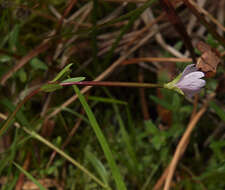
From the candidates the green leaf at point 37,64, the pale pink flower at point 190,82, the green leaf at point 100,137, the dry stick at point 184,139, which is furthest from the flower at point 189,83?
the green leaf at point 37,64

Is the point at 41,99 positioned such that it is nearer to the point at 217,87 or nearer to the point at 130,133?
the point at 130,133

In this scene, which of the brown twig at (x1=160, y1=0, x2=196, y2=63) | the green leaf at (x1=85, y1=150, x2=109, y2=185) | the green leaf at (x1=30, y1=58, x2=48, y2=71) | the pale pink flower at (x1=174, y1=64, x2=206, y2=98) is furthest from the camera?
the green leaf at (x1=30, y1=58, x2=48, y2=71)

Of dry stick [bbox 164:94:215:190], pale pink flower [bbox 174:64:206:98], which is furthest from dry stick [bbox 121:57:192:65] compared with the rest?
pale pink flower [bbox 174:64:206:98]

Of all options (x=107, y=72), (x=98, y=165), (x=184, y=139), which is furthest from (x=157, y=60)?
(x=98, y=165)

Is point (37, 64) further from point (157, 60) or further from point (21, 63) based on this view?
point (157, 60)

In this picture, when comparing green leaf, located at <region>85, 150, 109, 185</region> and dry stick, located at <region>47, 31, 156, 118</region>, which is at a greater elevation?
dry stick, located at <region>47, 31, 156, 118</region>

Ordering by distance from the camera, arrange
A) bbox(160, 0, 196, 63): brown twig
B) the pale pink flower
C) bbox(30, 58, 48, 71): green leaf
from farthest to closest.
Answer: bbox(30, 58, 48, 71): green leaf < bbox(160, 0, 196, 63): brown twig < the pale pink flower

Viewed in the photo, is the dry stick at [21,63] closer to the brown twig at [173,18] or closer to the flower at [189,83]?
the brown twig at [173,18]

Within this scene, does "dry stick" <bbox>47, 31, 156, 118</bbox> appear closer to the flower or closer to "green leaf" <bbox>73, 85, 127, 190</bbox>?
"green leaf" <bbox>73, 85, 127, 190</bbox>
